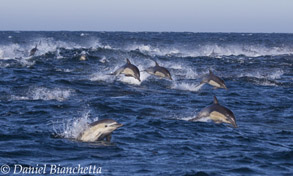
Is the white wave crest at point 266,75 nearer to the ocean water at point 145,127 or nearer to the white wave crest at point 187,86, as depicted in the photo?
the ocean water at point 145,127

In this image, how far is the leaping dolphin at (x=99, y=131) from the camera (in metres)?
9.84

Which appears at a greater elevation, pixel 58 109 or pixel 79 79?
pixel 79 79

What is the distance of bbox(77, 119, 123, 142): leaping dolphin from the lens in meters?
9.84

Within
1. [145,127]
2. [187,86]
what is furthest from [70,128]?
[187,86]

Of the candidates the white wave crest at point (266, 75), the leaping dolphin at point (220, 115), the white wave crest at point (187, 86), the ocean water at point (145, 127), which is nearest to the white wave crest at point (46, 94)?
the ocean water at point (145, 127)

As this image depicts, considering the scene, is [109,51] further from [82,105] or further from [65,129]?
[65,129]

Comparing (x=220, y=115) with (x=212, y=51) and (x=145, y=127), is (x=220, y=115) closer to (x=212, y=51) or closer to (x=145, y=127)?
(x=145, y=127)

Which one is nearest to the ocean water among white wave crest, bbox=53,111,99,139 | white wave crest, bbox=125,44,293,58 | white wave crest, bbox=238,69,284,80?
white wave crest, bbox=53,111,99,139

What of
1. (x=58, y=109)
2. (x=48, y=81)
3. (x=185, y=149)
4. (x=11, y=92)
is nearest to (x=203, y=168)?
(x=185, y=149)

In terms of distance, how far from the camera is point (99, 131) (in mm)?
9914

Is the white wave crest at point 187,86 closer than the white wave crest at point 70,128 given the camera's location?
No

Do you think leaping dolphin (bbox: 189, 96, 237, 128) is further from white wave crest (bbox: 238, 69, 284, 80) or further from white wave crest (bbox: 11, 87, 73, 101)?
white wave crest (bbox: 238, 69, 284, 80)

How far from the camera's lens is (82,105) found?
1516 cm

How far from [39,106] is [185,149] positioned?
6.21 metres
